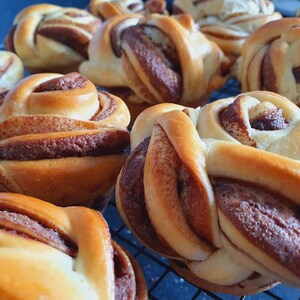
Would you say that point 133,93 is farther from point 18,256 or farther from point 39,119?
point 18,256

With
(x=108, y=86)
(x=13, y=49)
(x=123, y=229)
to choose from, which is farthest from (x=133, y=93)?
(x=13, y=49)

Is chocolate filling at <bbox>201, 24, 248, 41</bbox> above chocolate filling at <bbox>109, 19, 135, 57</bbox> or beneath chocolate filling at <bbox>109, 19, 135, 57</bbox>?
beneath

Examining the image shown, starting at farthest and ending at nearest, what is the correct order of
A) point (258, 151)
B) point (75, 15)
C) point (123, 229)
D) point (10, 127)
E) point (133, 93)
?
point (75, 15) → point (133, 93) → point (123, 229) → point (10, 127) → point (258, 151)

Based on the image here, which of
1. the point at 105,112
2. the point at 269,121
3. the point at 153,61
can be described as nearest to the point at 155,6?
the point at 153,61

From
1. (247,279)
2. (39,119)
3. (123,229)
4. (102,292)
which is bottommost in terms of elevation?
(123,229)

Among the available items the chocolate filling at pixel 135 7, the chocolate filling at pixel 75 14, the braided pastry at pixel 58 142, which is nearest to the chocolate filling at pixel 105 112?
the braided pastry at pixel 58 142

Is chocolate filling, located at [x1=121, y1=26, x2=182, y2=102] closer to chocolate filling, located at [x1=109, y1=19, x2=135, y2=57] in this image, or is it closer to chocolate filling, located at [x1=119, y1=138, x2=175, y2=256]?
chocolate filling, located at [x1=109, y1=19, x2=135, y2=57]

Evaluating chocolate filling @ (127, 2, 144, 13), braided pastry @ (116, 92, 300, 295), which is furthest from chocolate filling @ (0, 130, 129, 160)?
chocolate filling @ (127, 2, 144, 13)
